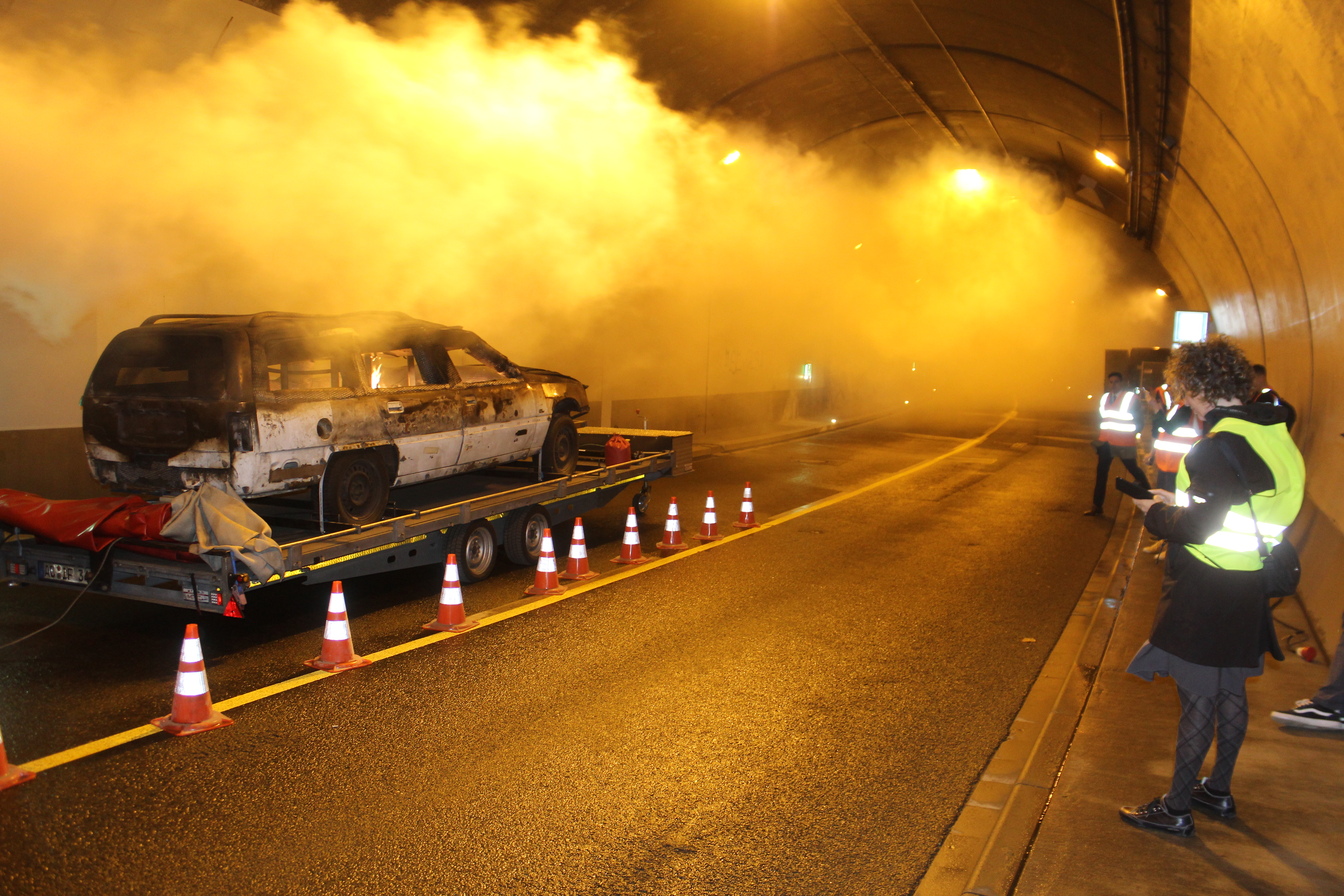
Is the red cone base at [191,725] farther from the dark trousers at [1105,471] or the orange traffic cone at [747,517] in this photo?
the dark trousers at [1105,471]

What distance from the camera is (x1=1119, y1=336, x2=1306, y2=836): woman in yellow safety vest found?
3561mm

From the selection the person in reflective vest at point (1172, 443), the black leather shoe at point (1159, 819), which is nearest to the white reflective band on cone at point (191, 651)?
the black leather shoe at point (1159, 819)

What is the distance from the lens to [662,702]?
207 inches

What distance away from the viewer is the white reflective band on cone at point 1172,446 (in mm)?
8242

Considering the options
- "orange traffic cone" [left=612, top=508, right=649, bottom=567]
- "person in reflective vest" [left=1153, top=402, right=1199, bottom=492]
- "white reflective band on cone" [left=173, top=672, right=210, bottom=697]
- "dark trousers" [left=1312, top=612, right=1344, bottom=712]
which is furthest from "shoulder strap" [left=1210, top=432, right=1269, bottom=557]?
"orange traffic cone" [left=612, top=508, right=649, bottom=567]

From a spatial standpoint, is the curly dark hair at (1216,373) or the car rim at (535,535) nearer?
the curly dark hair at (1216,373)

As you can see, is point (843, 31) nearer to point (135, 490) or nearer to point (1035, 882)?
point (135, 490)

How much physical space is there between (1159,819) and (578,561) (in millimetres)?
4959

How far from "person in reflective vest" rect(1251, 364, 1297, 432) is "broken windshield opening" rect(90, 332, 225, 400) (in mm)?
5672

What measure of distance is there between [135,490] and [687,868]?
482 centimetres

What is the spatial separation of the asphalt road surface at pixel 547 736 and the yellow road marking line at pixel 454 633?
79 mm

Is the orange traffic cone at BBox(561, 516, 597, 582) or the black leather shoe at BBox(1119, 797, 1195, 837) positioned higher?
the orange traffic cone at BBox(561, 516, 597, 582)

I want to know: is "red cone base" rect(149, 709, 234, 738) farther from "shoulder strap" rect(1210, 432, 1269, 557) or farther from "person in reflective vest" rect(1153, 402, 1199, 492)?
"person in reflective vest" rect(1153, 402, 1199, 492)

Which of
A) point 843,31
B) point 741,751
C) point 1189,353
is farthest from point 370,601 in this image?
point 843,31
